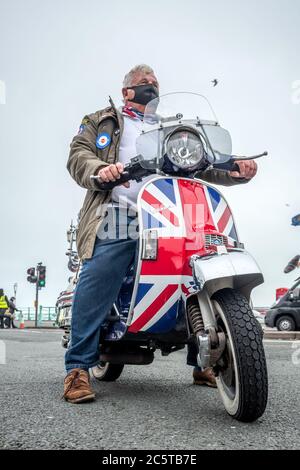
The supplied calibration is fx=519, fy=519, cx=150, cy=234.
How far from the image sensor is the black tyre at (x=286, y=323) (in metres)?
14.8

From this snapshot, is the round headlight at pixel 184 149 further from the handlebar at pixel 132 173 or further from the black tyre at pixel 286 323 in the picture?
the black tyre at pixel 286 323

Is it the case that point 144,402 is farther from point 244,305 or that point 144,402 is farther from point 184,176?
point 184,176

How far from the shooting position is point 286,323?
14.9 metres

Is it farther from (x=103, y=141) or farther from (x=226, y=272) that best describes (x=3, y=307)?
(x=226, y=272)

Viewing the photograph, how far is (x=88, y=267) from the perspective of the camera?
113 inches

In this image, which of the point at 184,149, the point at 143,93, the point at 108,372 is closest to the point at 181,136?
the point at 184,149

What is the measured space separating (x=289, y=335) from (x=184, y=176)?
9.75 meters

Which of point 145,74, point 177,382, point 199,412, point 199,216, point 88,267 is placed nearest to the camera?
point 199,412

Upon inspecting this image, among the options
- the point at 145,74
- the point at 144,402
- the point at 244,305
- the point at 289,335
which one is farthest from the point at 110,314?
the point at 289,335

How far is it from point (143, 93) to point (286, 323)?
12775 mm

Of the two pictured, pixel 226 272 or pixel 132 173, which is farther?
pixel 132 173

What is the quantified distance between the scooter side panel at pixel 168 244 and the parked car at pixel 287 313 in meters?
12.9

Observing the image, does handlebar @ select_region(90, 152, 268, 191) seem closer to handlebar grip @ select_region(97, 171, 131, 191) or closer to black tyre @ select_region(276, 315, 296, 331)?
handlebar grip @ select_region(97, 171, 131, 191)

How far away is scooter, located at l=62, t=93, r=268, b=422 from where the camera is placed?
2139mm
